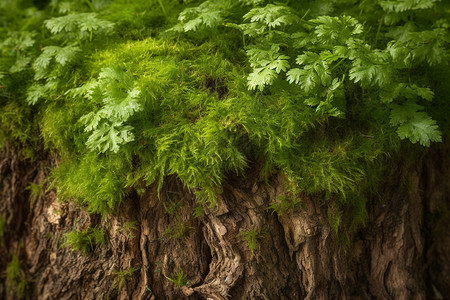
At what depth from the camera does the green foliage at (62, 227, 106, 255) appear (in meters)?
2.67

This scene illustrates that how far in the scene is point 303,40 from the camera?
2.43 m

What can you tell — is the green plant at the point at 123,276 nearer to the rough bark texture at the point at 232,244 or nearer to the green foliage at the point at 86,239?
the rough bark texture at the point at 232,244

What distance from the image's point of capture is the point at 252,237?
2.33m

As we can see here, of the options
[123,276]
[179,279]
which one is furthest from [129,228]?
[179,279]

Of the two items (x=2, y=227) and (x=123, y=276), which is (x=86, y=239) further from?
(x=2, y=227)

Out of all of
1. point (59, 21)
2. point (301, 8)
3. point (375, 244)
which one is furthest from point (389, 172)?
point (59, 21)

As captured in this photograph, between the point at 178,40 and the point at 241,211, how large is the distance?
1.46 metres

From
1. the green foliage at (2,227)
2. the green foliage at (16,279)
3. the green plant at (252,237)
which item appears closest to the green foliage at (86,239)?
the green foliage at (16,279)

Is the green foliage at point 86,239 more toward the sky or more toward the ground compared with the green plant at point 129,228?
more toward the ground

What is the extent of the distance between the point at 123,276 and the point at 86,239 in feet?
1.36

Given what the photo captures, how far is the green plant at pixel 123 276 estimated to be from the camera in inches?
102

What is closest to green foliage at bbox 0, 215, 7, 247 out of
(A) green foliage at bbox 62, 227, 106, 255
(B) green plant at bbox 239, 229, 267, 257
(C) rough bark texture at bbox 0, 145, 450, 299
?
(C) rough bark texture at bbox 0, 145, 450, 299

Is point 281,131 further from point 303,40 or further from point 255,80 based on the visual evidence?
point 303,40

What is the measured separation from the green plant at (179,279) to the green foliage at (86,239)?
61 centimetres
